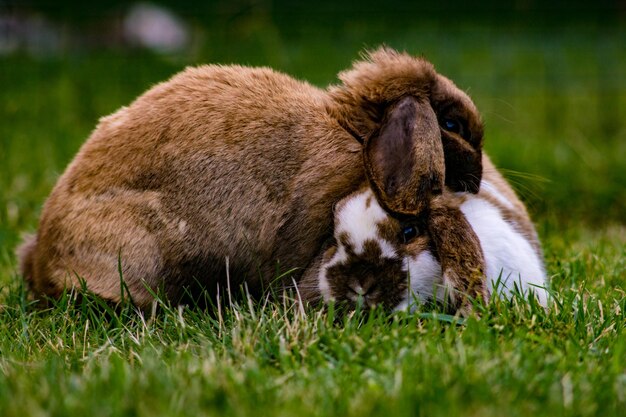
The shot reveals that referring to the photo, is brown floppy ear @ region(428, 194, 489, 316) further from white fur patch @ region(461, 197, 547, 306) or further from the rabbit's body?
the rabbit's body

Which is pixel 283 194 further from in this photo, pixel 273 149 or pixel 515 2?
pixel 515 2

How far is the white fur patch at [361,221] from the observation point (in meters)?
2.54

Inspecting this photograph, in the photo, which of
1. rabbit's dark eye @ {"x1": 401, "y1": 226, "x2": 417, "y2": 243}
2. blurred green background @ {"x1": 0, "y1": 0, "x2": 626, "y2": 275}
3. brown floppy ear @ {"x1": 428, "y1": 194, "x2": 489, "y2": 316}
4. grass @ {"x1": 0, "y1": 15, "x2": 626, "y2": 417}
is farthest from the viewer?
blurred green background @ {"x1": 0, "y1": 0, "x2": 626, "y2": 275}

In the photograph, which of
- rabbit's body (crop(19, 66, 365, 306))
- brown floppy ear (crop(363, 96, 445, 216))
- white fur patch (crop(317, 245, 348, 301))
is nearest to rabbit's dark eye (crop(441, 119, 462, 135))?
brown floppy ear (crop(363, 96, 445, 216))

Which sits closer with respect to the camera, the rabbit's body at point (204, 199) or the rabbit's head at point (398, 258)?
the rabbit's head at point (398, 258)

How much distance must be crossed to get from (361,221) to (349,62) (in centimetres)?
286

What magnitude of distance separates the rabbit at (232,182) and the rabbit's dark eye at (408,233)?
0.12 metres

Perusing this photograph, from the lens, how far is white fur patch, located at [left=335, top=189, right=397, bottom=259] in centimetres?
254

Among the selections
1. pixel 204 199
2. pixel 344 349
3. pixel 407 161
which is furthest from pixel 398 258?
pixel 204 199

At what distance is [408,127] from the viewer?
2588 mm

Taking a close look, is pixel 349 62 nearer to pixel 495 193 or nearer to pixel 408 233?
pixel 495 193

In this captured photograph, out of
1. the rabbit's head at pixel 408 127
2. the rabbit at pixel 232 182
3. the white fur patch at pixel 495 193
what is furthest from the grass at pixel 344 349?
the rabbit's head at pixel 408 127

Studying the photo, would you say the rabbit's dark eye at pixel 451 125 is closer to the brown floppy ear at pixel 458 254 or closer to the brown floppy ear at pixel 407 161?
the brown floppy ear at pixel 407 161

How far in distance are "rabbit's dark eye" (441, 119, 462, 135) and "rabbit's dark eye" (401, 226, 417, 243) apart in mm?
437
